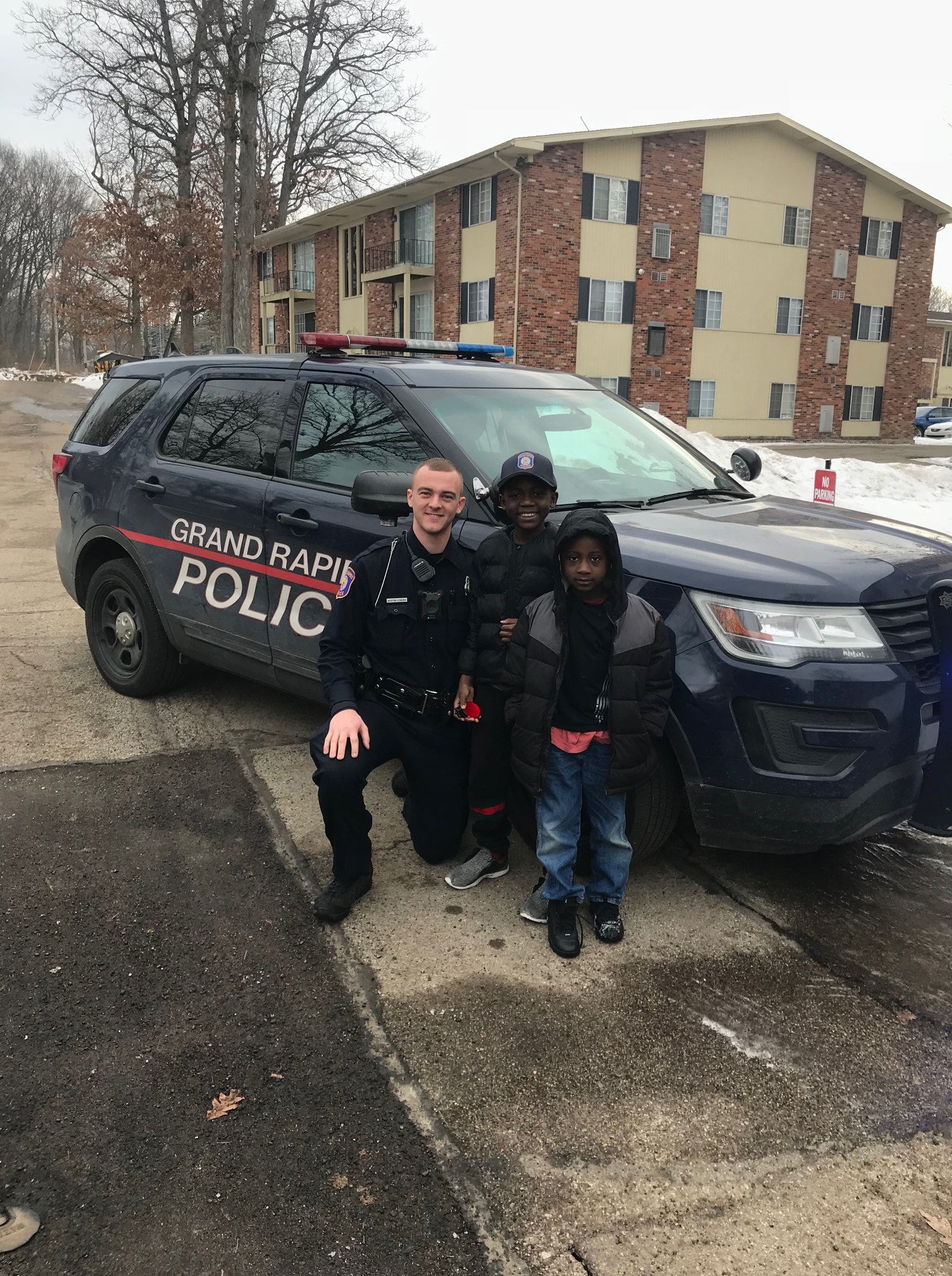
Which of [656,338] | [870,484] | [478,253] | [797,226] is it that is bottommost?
[870,484]

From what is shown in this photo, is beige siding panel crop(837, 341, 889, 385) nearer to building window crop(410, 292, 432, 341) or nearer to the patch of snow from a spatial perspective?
building window crop(410, 292, 432, 341)

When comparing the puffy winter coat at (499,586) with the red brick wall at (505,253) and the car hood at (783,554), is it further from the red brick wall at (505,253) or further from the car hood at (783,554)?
the red brick wall at (505,253)

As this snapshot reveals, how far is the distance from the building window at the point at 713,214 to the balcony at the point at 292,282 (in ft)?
47.9

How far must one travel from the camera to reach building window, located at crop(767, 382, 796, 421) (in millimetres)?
31370

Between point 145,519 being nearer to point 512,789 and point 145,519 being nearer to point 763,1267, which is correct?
point 512,789

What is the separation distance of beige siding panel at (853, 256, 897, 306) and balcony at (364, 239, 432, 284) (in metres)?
13.8

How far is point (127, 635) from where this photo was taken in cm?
527

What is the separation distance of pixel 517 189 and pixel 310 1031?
26.1 meters

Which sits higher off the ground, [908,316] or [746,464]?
[908,316]

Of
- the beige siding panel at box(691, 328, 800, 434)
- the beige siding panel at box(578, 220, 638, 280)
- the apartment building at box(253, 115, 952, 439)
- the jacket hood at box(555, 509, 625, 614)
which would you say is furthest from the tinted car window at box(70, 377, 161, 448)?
the beige siding panel at box(691, 328, 800, 434)

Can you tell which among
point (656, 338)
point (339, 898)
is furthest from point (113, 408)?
point (656, 338)

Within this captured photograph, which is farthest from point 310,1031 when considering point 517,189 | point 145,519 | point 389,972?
point 517,189

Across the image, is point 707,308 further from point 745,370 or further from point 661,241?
point 661,241

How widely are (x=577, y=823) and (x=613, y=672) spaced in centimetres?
56
